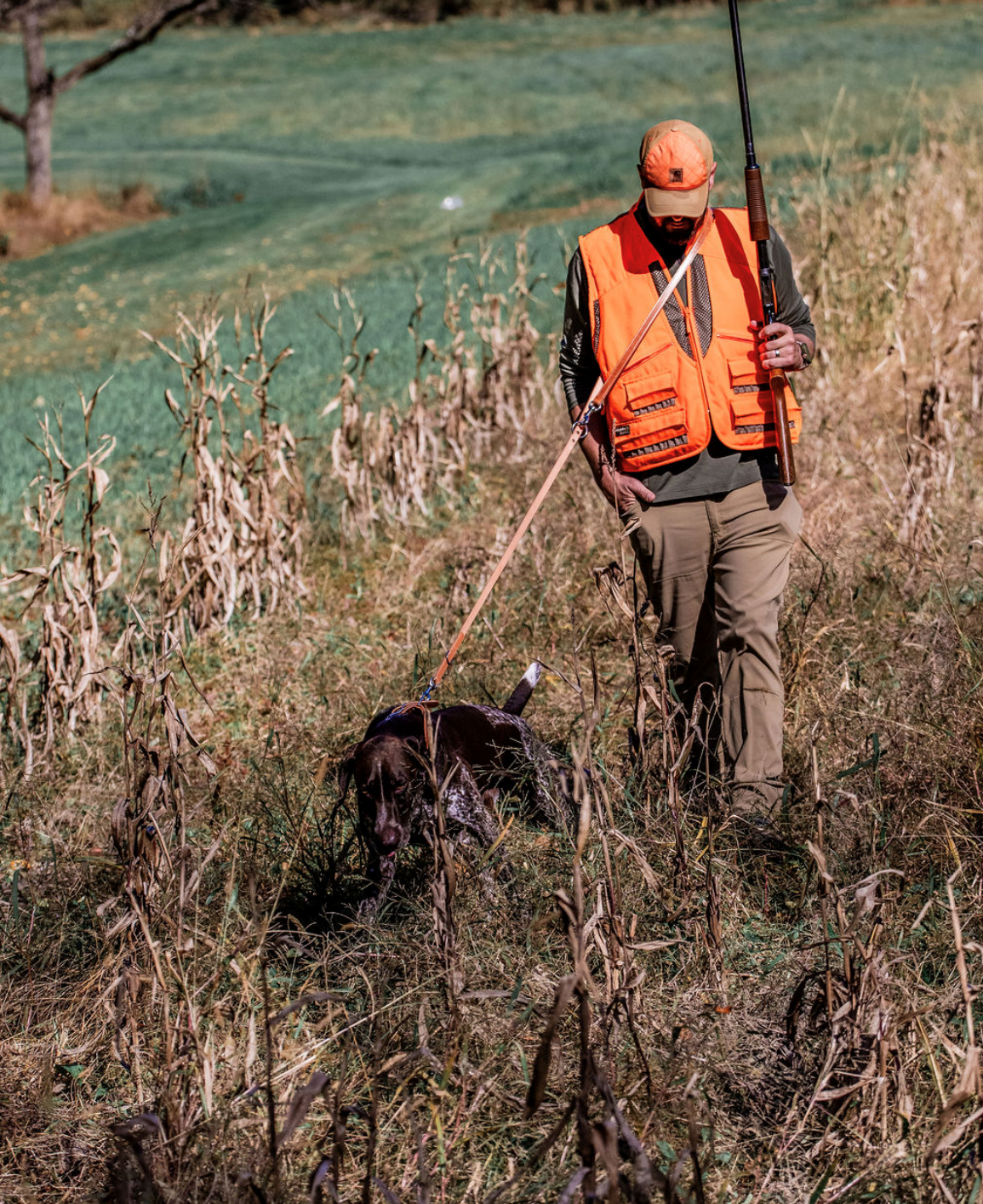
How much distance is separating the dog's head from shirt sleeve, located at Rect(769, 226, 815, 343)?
1.79m

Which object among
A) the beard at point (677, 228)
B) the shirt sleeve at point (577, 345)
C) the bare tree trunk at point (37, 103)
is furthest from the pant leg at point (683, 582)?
the bare tree trunk at point (37, 103)

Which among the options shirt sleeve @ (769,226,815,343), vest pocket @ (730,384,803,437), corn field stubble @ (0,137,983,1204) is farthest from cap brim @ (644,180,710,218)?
corn field stubble @ (0,137,983,1204)

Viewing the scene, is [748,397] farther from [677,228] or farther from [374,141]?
[374,141]

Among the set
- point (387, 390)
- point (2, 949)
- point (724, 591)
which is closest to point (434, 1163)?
point (2, 949)

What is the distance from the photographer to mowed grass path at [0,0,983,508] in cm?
1442

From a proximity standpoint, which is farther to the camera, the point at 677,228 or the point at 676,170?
the point at 677,228

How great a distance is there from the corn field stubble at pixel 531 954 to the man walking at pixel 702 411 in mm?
296

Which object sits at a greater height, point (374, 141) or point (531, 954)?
point (374, 141)

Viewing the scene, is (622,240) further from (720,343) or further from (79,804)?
(79,804)

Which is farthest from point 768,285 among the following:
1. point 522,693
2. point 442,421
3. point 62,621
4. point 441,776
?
point 442,421

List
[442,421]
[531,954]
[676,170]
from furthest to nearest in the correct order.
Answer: [442,421] < [676,170] < [531,954]

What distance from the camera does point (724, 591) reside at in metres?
3.98

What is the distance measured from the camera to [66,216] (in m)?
21.6

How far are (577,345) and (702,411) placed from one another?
1.64 feet
